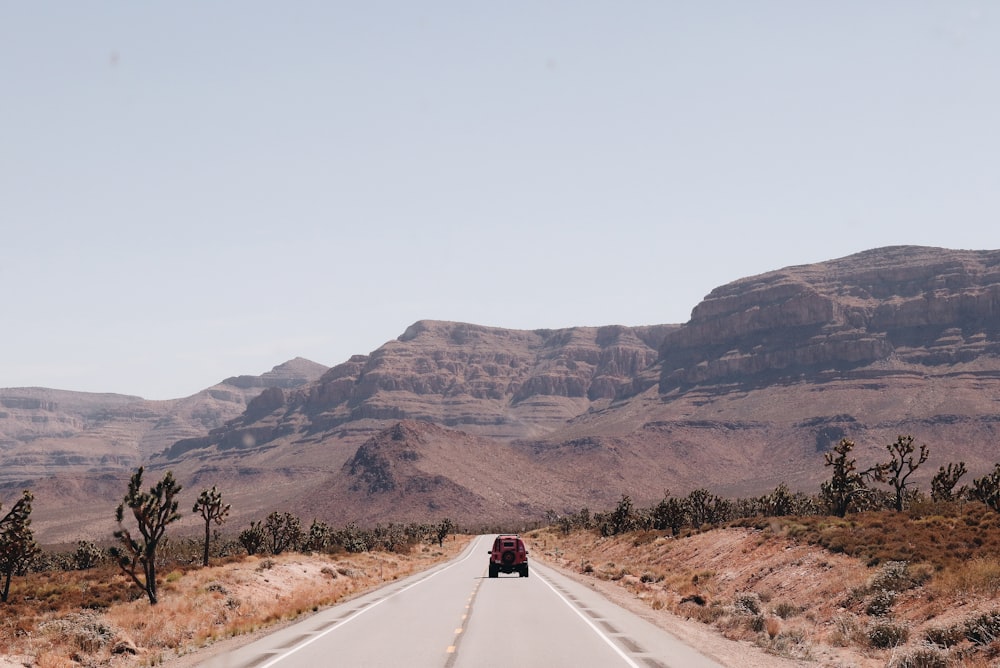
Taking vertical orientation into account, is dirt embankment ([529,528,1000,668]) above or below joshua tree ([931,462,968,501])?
above

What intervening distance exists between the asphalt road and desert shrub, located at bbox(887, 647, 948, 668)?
319cm

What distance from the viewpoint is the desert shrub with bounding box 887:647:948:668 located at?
50.8 feet

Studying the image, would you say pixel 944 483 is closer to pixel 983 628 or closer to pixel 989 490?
pixel 989 490

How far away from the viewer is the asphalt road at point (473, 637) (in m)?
16.5

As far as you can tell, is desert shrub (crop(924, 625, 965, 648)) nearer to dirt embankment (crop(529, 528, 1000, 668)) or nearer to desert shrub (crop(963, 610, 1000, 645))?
dirt embankment (crop(529, 528, 1000, 668))

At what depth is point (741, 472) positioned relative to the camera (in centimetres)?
18975

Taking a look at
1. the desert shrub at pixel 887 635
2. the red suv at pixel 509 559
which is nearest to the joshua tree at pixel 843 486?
the red suv at pixel 509 559

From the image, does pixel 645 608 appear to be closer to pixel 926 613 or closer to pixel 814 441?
pixel 926 613

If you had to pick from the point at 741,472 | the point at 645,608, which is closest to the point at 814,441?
the point at 741,472

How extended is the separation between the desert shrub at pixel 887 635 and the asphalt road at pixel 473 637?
3.84 meters

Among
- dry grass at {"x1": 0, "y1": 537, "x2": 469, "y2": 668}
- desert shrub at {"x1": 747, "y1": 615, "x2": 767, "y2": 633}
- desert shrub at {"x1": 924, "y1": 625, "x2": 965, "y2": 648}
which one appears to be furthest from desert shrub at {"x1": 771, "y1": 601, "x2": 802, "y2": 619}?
dry grass at {"x1": 0, "y1": 537, "x2": 469, "y2": 668}

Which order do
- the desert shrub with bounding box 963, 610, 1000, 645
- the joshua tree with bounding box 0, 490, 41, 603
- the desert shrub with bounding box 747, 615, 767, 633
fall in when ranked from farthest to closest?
the joshua tree with bounding box 0, 490, 41, 603 → the desert shrub with bounding box 747, 615, 767, 633 → the desert shrub with bounding box 963, 610, 1000, 645

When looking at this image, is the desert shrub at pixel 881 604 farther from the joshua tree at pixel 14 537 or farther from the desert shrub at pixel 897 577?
the joshua tree at pixel 14 537

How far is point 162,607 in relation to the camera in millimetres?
29859
